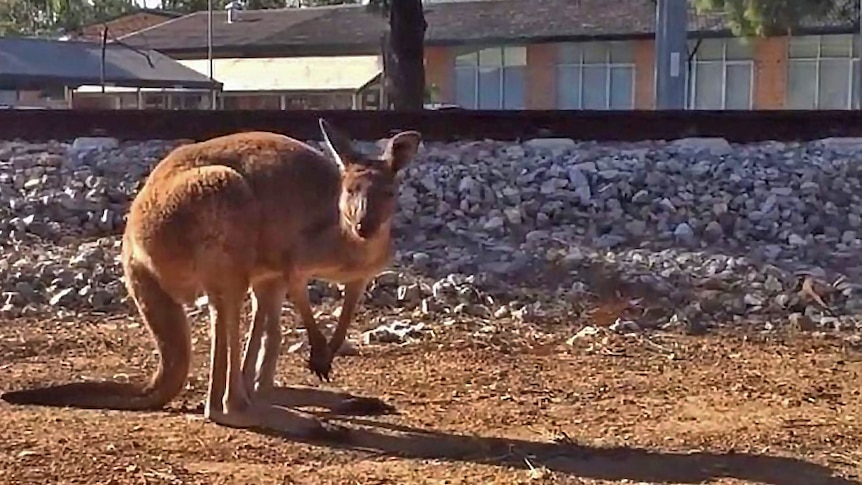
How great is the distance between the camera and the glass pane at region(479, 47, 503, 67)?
44781 millimetres

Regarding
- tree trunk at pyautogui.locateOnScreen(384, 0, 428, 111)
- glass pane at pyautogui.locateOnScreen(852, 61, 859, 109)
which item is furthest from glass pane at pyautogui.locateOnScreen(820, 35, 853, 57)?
tree trunk at pyautogui.locateOnScreen(384, 0, 428, 111)

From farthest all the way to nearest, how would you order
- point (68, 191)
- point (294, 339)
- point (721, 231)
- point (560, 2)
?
point (560, 2) < point (68, 191) < point (721, 231) < point (294, 339)

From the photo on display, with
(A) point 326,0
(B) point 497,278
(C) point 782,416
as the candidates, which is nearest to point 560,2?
(A) point 326,0

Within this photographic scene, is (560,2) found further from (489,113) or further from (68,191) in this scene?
(68,191)

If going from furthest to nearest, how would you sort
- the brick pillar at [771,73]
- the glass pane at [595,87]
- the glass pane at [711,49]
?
1. the glass pane at [595,87]
2. the glass pane at [711,49]
3. the brick pillar at [771,73]

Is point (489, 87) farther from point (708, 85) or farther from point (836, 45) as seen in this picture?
point (836, 45)

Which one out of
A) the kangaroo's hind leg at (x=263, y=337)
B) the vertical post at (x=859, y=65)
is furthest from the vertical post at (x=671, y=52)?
the kangaroo's hind leg at (x=263, y=337)

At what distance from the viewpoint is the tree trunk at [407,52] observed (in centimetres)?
2109

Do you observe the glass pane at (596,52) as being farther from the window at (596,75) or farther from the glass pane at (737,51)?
the glass pane at (737,51)

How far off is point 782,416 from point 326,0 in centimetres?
7040

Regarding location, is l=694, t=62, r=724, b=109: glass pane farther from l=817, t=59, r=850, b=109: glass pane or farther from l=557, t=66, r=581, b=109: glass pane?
l=557, t=66, r=581, b=109: glass pane

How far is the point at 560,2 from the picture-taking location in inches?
1831

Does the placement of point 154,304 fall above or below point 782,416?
above

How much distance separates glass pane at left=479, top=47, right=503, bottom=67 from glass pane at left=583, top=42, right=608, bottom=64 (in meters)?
2.65
